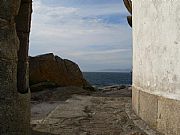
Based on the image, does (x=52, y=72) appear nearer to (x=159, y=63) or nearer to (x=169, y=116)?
(x=159, y=63)

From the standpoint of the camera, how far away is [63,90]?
1404 cm

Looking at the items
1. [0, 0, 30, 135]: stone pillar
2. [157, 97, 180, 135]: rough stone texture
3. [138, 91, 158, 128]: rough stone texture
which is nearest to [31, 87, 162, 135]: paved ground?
[138, 91, 158, 128]: rough stone texture

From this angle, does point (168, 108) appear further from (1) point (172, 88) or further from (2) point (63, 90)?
(2) point (63, 90)

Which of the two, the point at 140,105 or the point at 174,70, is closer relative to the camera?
the point at 174,70

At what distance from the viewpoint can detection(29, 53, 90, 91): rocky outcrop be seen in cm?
1541

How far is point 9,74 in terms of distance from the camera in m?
4.43

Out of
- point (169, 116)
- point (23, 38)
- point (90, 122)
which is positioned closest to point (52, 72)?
point (90, 122)

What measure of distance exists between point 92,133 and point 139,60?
202cm

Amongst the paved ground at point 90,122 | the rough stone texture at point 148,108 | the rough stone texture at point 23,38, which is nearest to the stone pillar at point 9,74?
the rough stone texture at point 23,38

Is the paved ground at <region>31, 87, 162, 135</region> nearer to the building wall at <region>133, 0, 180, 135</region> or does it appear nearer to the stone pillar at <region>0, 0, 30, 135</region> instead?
the building wall at <region>133, 0, 180, 135</region>

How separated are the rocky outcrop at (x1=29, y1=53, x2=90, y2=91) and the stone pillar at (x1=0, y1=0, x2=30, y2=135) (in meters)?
10.3

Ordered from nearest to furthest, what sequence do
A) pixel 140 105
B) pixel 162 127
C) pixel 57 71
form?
pixel 162 127 < pixel 140 105 < pixel 57 71

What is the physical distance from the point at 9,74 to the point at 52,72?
37.6 feet

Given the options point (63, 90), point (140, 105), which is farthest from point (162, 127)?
point (63, 90)
